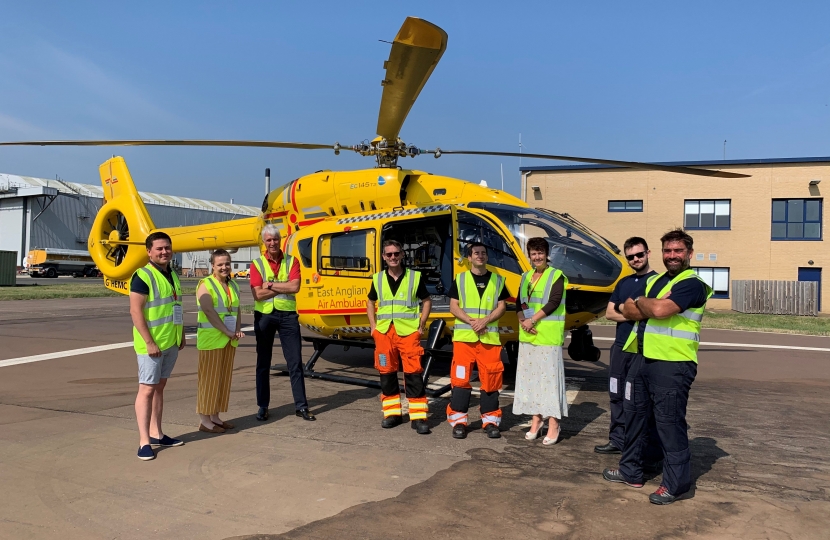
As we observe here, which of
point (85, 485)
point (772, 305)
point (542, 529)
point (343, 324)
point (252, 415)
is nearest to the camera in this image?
point (542, 529)

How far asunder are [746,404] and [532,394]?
11.3 ft

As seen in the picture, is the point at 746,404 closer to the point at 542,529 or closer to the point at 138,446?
the point at 542,529

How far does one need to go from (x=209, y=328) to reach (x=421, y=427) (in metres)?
2.14

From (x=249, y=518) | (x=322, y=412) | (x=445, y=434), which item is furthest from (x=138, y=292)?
(x=445, y=434)

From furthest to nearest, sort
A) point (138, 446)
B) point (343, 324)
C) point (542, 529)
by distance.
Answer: point (343, 324) → point (138, 446) → point (542, 529)

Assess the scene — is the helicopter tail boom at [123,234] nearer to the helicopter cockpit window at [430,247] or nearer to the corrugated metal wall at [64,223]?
the helicopter cockpit window at [430,247]

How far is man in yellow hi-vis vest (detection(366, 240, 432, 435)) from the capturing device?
5.52 m

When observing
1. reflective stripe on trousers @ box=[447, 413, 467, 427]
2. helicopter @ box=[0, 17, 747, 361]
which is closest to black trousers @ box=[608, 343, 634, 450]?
reflective stripe on trousers @ box=[447, 413, 467, 427]

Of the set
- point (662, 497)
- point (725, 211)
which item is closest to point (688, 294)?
point (662, 497)

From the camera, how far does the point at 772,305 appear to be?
24.1m

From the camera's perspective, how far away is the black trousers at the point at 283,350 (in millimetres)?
5840

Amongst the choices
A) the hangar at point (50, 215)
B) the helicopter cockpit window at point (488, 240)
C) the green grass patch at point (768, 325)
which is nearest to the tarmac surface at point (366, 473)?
the helicopter cockpit window at point (488, 240)

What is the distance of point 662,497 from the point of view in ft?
12.3

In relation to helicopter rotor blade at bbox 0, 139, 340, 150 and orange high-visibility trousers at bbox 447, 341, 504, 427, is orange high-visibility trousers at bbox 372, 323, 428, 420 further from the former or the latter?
helicopter rotor blade at bbox 0, 139, 340, 150
